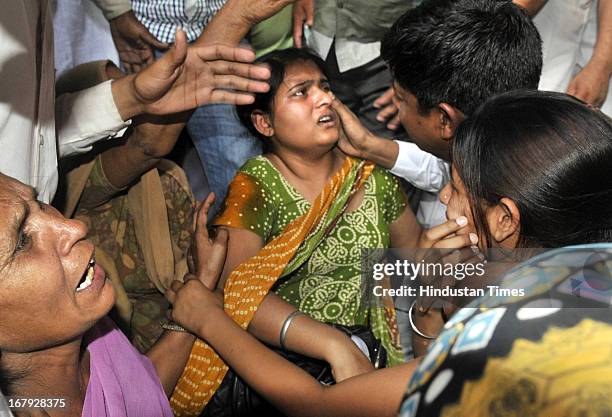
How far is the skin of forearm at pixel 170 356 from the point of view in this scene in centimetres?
185

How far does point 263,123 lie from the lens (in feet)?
7.79

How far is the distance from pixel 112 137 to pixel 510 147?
3.74 ft

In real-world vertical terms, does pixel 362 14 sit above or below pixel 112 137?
above

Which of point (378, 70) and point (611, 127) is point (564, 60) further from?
point (611, 127)

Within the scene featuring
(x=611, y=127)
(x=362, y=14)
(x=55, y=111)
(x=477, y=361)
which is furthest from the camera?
(x=362, y=14)

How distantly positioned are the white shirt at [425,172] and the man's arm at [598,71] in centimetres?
50

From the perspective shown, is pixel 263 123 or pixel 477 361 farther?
pixel 263 123

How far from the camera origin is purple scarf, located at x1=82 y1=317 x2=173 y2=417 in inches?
60.7

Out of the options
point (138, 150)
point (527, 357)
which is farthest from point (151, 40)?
point (527, 357)

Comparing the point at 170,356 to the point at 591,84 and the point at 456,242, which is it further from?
the point at 591,84

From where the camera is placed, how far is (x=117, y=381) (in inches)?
63.4

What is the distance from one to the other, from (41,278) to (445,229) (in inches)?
35.2

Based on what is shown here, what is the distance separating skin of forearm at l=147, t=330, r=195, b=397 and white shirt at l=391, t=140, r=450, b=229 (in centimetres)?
87

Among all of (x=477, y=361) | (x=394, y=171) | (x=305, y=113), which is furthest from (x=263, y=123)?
(x=477, y=361)
